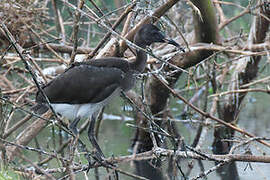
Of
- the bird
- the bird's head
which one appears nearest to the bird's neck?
the bird

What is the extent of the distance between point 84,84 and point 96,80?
126 millimetres

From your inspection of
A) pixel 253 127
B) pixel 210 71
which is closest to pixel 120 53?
pixel 210 71

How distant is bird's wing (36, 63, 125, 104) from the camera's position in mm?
4398

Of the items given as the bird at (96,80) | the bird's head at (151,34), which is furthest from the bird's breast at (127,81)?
the bird's head at (151,34)

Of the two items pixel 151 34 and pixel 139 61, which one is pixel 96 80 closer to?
pixel 139 61

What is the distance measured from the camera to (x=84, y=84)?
14.8ft

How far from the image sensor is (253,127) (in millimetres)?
8188

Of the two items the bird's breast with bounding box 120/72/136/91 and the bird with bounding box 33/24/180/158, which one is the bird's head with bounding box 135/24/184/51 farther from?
the bird's breast with bounding box 120/72/136/91

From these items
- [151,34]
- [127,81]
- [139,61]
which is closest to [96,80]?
[127,81]

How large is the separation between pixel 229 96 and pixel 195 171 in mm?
1310

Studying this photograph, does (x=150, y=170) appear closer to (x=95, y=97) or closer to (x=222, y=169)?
(x=222, y=169)

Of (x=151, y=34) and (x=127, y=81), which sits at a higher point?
(x=151, y=34)

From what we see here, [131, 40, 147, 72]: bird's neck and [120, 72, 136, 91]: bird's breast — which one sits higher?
[131, 40, 147, 72]: bird's neck

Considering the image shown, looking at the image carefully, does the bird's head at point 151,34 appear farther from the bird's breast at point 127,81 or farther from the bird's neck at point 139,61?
the bird's breast at point 127,81
